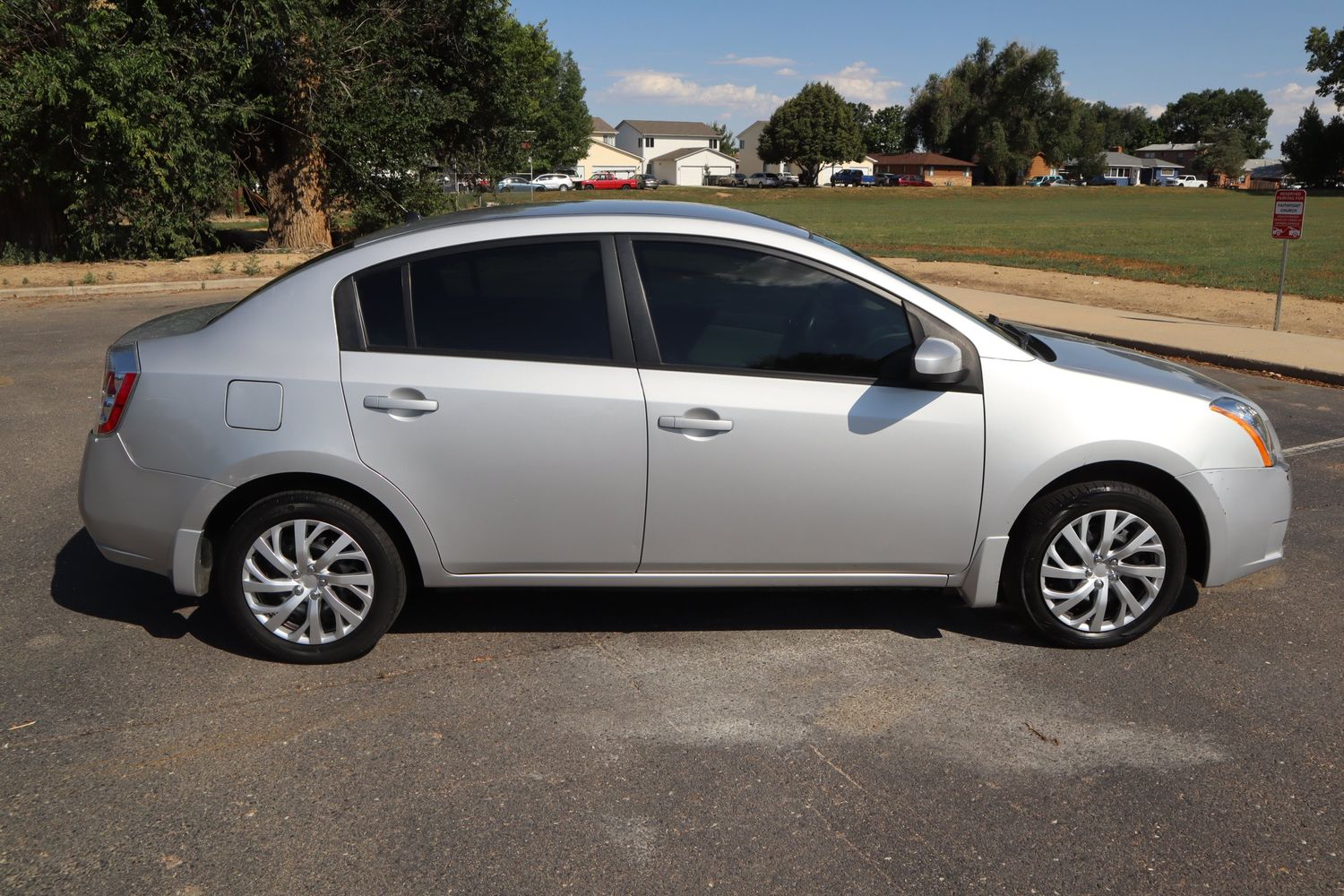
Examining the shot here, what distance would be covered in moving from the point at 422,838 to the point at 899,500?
7.13ft

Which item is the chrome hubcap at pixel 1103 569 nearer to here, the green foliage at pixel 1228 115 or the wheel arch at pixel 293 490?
the wheel arch at pixel 293 490

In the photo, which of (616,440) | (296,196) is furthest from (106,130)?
(616,440)

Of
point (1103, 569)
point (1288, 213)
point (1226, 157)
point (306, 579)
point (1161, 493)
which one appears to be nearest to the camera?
point (306, 579)

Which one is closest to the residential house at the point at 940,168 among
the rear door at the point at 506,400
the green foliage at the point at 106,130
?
the green foliage at the point at 106,130

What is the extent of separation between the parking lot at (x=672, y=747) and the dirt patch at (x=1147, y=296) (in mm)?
11477

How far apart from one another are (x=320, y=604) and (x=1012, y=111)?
406 ft

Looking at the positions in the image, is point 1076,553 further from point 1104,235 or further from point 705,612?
point 1104,235

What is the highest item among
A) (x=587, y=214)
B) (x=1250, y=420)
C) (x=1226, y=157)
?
(x=1226, y=157)

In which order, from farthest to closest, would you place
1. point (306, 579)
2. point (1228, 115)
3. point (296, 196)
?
point (1228, 115) → point (296, 196) → point (306, 579)

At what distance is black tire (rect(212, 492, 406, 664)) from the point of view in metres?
4.25

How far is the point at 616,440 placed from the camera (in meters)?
4.24

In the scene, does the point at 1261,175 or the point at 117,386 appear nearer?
the point at 117,386

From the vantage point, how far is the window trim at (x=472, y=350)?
429cm

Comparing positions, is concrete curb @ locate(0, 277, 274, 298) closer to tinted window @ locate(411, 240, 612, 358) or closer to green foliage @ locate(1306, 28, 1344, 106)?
tinted window @ locate(411, 240, 612, 358)
